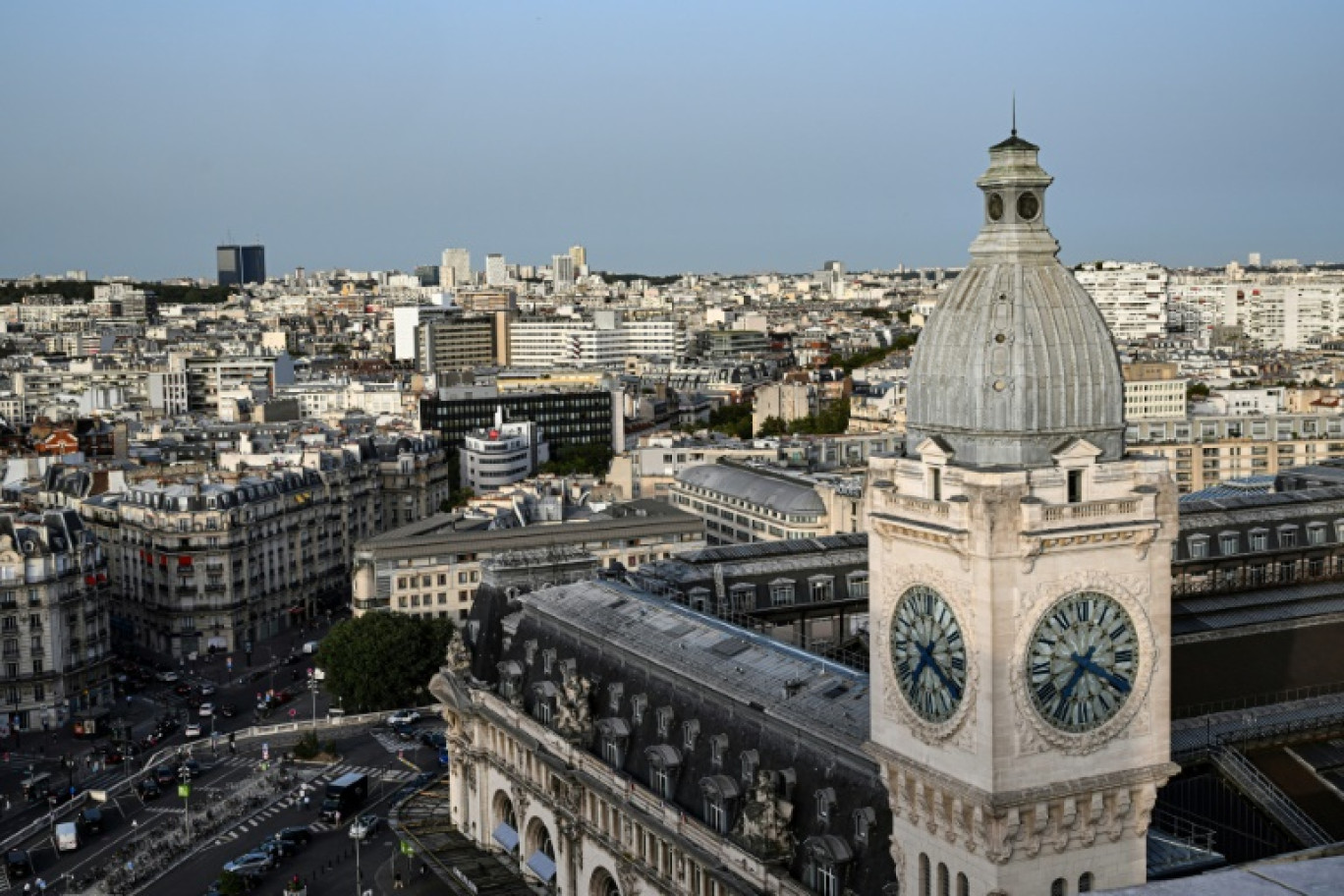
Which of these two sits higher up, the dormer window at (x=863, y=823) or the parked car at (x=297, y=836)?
the dormer window at (x=863, y=823)

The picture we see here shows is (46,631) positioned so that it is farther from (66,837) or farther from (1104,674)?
(1104,674)

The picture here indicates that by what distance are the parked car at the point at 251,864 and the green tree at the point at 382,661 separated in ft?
87.7

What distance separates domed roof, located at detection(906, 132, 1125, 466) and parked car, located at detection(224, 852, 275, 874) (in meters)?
52.1

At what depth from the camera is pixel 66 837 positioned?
89812 millimetres

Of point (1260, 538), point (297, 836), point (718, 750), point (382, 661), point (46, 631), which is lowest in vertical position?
point (297, 836)

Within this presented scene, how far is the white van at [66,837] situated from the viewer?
89.8 metres

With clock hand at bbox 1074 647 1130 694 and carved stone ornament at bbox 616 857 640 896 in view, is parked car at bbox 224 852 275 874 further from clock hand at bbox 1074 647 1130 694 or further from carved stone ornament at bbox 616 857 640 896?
clock hand at bbox 1074 647 1130 694

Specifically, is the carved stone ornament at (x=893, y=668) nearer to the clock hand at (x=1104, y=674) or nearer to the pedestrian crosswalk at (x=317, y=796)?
the clock hand at (x=1104, y=674)

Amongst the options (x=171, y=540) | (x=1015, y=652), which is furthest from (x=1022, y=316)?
(x=171, y=540)

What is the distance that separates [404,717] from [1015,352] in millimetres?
73827

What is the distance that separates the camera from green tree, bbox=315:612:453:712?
112 meters

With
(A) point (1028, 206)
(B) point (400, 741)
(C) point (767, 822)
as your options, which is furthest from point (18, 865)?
(A) point (1028, 206)

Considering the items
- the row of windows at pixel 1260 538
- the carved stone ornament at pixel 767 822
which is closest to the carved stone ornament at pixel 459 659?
the carved stone ornament at pixel 767 822

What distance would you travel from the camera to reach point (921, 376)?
43.4 metres
